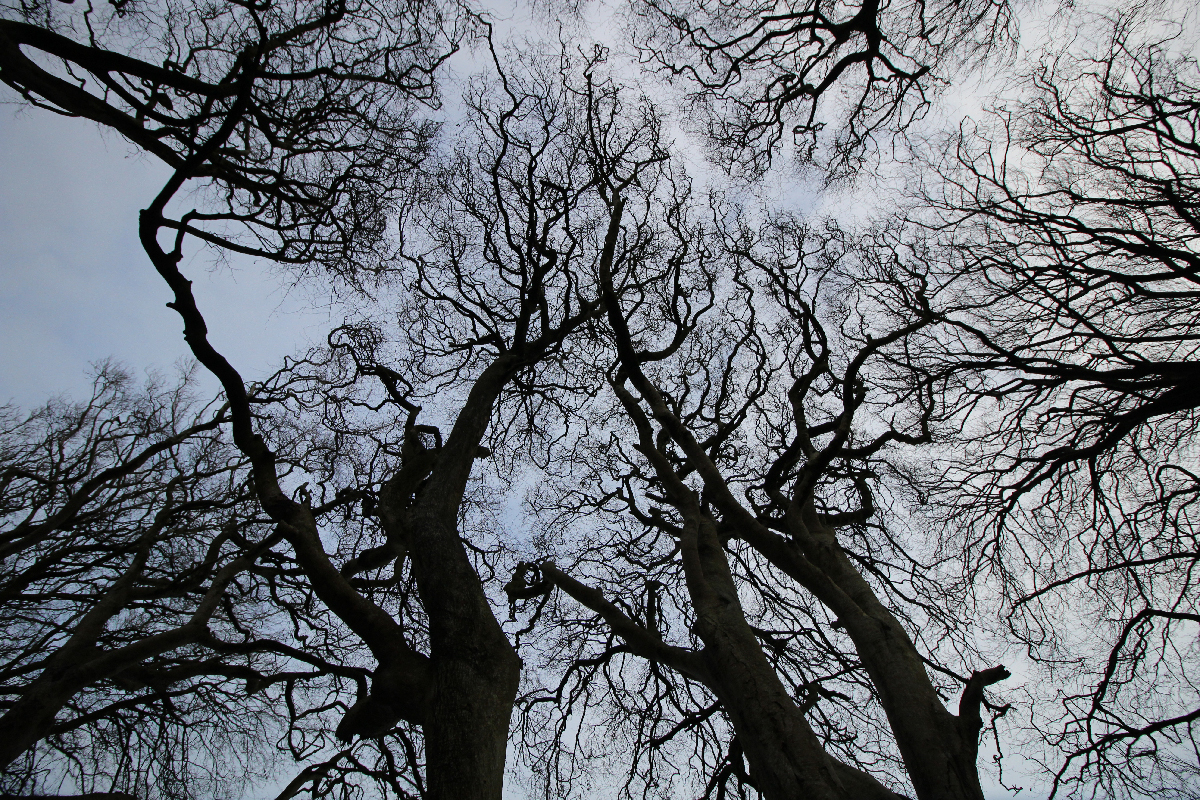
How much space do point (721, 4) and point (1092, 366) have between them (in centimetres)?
533

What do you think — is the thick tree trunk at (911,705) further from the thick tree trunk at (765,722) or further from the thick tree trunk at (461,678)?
the thick tree trunk at (461,678)

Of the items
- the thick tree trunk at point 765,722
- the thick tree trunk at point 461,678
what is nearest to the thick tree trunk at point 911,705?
the thick tree trunk at point 765,722

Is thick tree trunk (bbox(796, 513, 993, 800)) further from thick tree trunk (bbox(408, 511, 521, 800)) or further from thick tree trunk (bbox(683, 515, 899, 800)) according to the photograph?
thick tree trunk (bbox(408, 511, 521, 800))

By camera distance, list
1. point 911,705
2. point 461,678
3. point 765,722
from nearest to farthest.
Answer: point 765,722 < point 461,678 < point 911,705

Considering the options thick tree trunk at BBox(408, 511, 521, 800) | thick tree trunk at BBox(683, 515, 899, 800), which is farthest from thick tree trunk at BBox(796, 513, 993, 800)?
thick tree trunk at BBox(408, 511, 521, 800)

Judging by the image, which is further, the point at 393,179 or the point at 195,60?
the point at 393,179

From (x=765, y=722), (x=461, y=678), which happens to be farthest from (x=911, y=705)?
(x=461, y=678)

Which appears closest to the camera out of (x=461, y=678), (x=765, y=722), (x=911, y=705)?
(x=765, y=722)

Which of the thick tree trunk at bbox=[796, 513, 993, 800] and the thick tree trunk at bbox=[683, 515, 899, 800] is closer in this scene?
the thick tree trunk at bbox=[683, 515, 899, 800]

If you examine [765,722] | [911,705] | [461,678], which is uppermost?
[461,678]

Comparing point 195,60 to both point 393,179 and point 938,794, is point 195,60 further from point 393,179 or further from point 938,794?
point 938,794

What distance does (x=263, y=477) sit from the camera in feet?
17.2

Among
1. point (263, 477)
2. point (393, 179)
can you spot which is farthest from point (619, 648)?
point (393, 179)

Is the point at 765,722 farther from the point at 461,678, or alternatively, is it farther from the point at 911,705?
the point at 461,678
